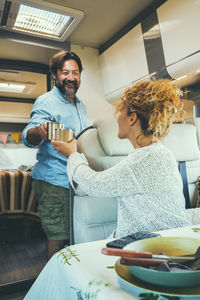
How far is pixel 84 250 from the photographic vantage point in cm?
60

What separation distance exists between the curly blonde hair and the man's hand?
0.49 metres

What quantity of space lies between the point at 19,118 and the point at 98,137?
147 inches

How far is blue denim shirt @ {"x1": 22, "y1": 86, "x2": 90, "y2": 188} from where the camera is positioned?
1.62 meters

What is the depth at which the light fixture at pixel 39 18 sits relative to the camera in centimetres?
235

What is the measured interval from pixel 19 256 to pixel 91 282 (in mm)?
2292

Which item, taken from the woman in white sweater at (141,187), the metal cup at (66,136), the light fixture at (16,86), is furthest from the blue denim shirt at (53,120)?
the light fixture at (16,86)

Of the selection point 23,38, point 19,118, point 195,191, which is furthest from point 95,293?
point 19,118

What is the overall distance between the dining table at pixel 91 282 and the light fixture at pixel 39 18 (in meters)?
2.36

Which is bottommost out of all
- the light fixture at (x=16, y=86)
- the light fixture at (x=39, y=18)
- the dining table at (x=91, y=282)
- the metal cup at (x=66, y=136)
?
the dining table at (x=91, y=282)

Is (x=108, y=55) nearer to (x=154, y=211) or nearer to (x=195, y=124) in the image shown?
(x=195, y=124)

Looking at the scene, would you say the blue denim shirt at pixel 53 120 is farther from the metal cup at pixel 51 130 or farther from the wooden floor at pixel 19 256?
the wooden floor at pixel 19 256

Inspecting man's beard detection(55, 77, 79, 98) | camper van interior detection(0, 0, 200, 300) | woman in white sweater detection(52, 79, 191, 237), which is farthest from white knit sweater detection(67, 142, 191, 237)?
man's beard detection(55, 77, 79, 98)

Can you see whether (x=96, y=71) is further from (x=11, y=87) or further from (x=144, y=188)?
(x=144, y=188)

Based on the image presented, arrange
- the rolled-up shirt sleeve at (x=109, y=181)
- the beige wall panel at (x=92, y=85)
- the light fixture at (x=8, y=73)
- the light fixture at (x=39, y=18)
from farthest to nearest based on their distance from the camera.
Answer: the light fixture at (x=8, y=73), the beige wall panel at (x=92, y=85), the light fixture at (x=39, y=18), the rolled-up shirt sleeve at (x=109, y=181)
